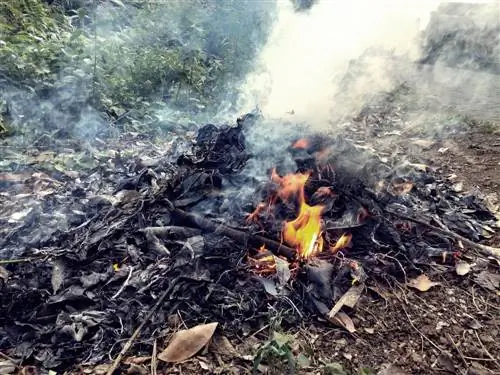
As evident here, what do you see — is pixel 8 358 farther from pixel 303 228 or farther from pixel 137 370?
pixel 303 228

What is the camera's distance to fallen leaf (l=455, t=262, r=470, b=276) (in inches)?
163

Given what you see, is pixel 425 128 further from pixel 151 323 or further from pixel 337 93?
pixel 151 323

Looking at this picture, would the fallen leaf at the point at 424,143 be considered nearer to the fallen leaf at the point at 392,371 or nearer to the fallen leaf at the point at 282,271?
the fallen leaf at the point at 282,271

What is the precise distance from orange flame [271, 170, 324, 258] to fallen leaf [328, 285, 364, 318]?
50 cm

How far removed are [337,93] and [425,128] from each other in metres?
1.99

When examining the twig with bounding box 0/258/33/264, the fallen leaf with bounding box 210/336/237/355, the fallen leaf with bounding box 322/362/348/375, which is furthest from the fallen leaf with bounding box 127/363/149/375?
the twig with bounding box 0/258/33/264

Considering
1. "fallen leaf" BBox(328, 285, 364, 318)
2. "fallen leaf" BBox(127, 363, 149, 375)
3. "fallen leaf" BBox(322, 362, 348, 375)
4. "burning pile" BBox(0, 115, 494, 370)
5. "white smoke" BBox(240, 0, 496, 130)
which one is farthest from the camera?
"white smoke" BBox(240, 0, 496, 130)

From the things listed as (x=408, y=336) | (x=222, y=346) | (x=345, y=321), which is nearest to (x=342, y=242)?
(x=345, y=321)

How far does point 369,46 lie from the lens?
9141 millimetres

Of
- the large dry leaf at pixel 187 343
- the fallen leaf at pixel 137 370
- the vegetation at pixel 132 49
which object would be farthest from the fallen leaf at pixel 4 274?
the vegetation at pixel 132 49

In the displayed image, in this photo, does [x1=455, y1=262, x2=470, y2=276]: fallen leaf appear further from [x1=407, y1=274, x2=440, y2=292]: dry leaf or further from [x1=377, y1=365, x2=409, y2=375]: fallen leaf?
[x1=377, y1=365, x2=409, y2=375]: fallen leaf

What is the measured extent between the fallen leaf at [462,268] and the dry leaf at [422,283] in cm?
35

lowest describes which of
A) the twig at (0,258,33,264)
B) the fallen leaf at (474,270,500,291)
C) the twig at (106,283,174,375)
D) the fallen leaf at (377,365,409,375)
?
the fallen leaf at (474,270,500,291)

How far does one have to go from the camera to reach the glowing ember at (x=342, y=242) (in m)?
4.19
